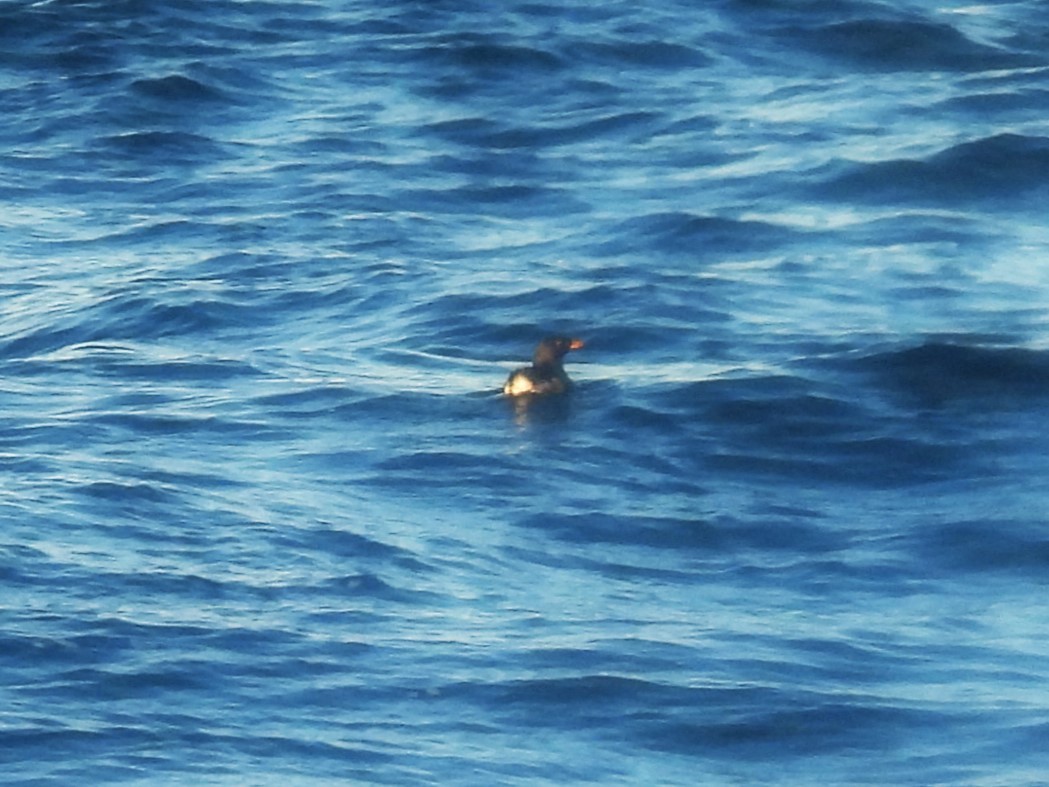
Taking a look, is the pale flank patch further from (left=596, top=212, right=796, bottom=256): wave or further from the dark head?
(left=596, top=212, right=796, bottom=256): wave

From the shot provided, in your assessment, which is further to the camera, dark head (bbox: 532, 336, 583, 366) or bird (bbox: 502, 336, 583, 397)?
dark head (bbox: 532, 336, 583, 366)

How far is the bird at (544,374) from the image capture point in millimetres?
13734

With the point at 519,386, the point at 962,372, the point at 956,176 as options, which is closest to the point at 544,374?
the point at 519,386

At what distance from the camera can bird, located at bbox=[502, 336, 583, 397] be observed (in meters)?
13.7

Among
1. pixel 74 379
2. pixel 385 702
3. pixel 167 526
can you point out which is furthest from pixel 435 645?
pixel 74 379

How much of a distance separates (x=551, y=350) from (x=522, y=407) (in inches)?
19.3

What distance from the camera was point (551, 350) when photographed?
14.0 meters

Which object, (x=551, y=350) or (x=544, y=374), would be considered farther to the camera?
(x=551, y=350)

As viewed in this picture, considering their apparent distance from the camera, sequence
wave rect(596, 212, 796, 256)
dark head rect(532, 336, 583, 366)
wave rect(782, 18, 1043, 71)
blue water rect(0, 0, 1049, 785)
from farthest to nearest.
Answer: wave rect(782, 18, 1043, 71)
wave rect(596, 212, 796, 256)
dark head rect(532, 336, 583, 366)
blue water rect(0, 0, 1049, 785)

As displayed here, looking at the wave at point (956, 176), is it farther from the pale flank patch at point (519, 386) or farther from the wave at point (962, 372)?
the pale flank patch at point (519, 386)

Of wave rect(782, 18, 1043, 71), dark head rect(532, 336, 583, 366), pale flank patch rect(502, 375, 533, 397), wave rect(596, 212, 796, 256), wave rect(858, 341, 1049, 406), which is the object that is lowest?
wave rect(858, 341, 1049, 406)

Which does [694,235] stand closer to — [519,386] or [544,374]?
[544,374]

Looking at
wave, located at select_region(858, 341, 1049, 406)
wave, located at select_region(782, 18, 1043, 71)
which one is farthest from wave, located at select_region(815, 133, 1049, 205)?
wave, located at select_region(858, 341, 1049, 406)

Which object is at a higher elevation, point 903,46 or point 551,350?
point 903,46
